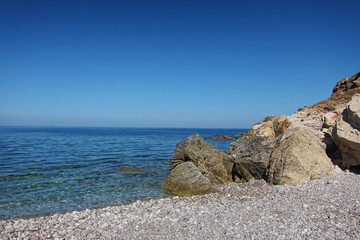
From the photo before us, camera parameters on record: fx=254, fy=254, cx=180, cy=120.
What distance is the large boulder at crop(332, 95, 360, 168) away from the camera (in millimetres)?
12891

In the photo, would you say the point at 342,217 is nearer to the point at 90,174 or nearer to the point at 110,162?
the point at 90,174

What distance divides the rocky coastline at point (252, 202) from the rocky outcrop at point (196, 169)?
59 millimetres

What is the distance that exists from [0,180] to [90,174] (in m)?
5.34

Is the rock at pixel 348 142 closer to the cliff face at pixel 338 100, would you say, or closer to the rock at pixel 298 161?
the rock at pixel 298 161

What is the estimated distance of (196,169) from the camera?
14.7 meters

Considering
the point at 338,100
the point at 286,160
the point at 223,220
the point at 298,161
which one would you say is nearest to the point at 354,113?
the point at 298,161

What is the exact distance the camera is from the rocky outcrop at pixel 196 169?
13.6m

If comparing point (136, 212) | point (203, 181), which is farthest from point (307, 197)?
point (136, 212)

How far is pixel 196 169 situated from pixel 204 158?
2.80 metres

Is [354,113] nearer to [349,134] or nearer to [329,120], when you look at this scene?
[349,134]

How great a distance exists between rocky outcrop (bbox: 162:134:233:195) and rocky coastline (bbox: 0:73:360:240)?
6cm

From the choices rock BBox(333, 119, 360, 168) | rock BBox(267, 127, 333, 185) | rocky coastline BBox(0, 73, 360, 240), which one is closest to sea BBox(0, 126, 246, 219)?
rocky coastline BBox(0, 73, 360, 240)

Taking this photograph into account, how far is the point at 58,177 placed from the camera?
17109mm

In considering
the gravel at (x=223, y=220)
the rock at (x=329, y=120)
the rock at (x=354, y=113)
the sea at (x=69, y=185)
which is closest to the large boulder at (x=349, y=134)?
the rock at (x=354, y=113)
